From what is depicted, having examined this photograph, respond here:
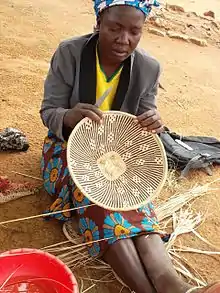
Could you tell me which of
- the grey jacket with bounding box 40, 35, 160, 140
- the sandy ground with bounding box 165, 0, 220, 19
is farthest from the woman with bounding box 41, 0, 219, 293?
the sandy ground with bounding box 165, 0, 220, 19

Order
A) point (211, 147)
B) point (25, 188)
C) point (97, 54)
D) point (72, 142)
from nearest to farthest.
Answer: point (72, 142) < point (97, 54) < point (25, 188) < point (211, 147)

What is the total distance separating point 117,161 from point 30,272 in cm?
56

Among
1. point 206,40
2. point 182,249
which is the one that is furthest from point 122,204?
point 206,40

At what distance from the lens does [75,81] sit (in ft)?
6.81

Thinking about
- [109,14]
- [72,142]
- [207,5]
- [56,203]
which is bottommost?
[207,5]

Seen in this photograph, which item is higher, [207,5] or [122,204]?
[122,204]

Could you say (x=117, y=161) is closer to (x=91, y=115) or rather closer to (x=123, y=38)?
(x=91, y=115)

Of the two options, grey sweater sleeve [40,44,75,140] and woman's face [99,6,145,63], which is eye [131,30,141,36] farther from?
grey sweater sleeve [40,44,75,140]

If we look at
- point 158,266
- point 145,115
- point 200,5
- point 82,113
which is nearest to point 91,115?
point 82,113

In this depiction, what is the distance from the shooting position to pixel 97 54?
2.07 m

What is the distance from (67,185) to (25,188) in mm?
348

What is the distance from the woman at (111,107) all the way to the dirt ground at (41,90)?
7.7 inches

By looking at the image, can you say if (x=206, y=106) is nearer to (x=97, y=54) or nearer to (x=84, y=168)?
(x=97, y=54)

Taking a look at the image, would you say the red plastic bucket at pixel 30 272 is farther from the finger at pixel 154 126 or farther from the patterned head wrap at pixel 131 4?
the patterned head wrap at pixel 131 4
